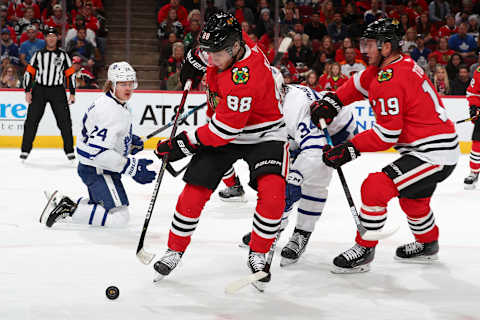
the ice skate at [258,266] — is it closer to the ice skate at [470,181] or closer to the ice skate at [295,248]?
the ice skate at [295,248]

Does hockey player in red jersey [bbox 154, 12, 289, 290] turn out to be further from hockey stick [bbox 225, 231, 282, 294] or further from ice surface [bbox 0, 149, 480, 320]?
ice surface [bbox 0, 149, 480, 320]

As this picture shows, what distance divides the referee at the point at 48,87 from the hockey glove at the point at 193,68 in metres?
3.75

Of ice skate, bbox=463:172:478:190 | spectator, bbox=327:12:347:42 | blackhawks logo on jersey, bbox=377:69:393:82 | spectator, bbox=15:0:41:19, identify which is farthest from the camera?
spectator, bbox=327:12:347:42

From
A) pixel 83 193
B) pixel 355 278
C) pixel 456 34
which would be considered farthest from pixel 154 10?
pixel 355 278

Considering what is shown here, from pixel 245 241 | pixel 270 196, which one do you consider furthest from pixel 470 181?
pixel 270 196

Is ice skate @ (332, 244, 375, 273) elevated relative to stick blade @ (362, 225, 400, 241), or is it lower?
lower

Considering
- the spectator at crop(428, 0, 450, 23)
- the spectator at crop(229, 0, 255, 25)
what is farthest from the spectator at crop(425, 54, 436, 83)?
the spectator at crop(229, 0, 255, 25)

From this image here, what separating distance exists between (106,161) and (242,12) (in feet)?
19.3

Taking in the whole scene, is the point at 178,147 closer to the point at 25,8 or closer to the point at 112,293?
the point at 112,293

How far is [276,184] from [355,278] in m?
0.63

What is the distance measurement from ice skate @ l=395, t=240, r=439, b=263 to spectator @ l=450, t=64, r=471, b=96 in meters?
5.29

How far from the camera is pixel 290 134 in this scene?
3510mm

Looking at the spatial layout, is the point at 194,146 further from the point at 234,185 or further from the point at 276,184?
the point at 234,185

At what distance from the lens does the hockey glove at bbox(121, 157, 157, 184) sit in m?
3.90
